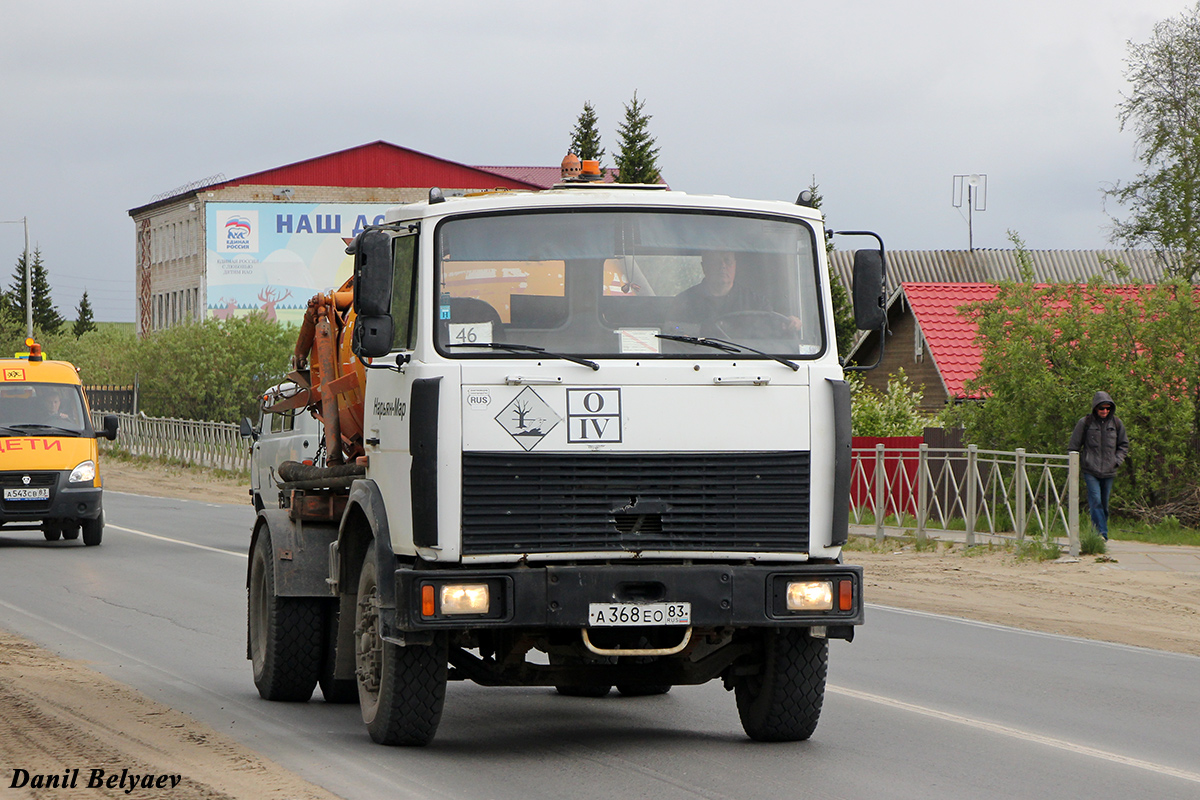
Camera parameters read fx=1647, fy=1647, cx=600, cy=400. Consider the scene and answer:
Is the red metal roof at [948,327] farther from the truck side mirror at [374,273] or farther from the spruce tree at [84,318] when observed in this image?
the spruce tree at [84,318]

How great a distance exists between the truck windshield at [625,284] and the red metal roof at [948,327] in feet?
89.3

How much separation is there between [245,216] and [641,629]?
75995 mm

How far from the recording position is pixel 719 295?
25.1 ft

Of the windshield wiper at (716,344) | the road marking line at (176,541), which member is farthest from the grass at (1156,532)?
the windshield wiper at (716,344)

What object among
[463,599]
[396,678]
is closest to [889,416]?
[396,678]

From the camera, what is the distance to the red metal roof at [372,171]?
81.1 meters

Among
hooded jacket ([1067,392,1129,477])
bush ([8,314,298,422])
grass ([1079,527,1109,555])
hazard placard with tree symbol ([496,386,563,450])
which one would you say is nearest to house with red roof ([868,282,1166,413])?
hooded jacket ([1067,392,1129,477])

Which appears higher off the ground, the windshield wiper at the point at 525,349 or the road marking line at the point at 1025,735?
the windshield wiper at the point at 525,349

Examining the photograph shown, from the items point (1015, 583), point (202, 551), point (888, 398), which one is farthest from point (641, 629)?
point (888, 398)

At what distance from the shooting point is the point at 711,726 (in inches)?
345

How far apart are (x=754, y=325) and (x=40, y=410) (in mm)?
16593

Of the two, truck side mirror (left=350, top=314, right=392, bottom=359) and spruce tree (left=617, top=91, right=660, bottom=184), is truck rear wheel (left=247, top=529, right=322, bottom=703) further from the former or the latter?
spruce tree (left=617, top=91, right=660, bottom=184)

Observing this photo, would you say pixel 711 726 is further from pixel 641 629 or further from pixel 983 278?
pixel 983 278

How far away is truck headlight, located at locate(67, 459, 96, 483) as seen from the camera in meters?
21.8
